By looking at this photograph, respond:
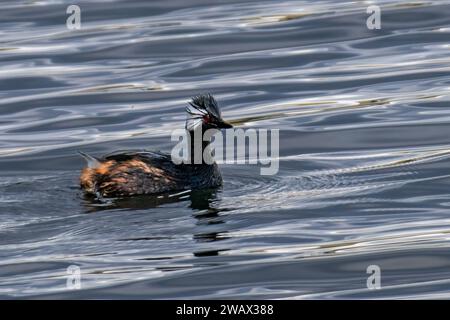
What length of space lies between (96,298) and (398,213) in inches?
120

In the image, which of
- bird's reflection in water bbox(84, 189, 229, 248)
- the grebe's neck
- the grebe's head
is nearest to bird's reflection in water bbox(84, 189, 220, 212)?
bird's reflection in water bbox(84, 189, 229, 248)

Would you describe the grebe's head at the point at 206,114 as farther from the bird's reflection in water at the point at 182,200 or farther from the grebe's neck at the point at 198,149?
the bird's reflection in water at the point at 182,200

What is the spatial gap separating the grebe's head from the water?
57 centimetres

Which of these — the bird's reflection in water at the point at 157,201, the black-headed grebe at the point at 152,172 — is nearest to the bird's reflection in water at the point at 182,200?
the bird's reflection in water at the point at 157,201

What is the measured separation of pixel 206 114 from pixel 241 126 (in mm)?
2663

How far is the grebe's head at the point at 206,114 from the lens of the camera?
13.0 meters

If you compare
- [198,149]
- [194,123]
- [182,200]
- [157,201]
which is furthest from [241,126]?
[157,201]

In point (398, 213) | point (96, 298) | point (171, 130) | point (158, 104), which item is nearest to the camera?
point (96, 298)

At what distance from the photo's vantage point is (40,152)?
580 inches

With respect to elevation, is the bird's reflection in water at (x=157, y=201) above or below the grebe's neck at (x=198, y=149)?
below

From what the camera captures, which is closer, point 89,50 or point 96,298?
point 96,298

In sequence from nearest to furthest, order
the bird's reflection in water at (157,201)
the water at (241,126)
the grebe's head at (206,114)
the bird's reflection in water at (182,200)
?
the water at (241,126), the bird's reflection in water at (182,200), the bird's reflection in water at (157,201), the grebe's head at (206,114)

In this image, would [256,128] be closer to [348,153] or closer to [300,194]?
[348,153]
